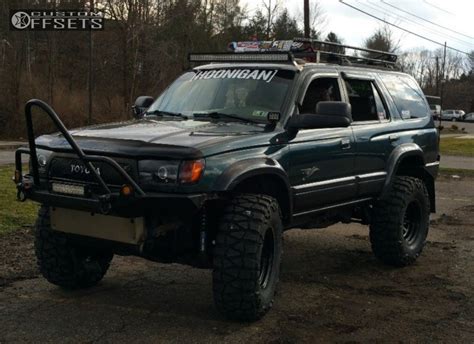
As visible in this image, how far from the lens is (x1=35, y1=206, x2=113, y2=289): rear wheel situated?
486 cm

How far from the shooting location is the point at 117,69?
34062 millimetres

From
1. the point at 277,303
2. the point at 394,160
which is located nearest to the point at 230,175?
the point at 277,303

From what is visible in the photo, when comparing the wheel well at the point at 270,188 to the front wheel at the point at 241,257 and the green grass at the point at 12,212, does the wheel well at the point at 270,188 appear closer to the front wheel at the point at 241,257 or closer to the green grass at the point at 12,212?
the front wheel at the point at 241,257

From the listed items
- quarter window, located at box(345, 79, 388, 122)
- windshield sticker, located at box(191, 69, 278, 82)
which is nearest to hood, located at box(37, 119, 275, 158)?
windshield sticker, located at box(191, 69, 278, 82)

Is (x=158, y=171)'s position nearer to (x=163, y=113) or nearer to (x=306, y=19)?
(x=163, y=113)

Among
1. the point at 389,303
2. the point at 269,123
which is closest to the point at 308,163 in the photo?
the point at 269,123

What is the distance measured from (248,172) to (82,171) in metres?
1.13

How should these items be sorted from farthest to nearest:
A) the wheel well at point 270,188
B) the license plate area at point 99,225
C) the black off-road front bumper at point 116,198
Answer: the wheel well at point 270,188
the license plate area at point 99,225
the black off-road front bumper at point 116,198

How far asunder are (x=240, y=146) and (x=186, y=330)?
4.40ft

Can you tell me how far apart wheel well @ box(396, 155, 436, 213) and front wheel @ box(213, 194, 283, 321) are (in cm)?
273

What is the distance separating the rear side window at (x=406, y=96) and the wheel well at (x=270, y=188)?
7.87 ft

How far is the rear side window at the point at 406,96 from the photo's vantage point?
21.7 ft

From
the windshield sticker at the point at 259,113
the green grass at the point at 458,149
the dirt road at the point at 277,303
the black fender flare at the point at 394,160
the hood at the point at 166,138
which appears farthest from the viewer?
the green grass at the point at 458,149

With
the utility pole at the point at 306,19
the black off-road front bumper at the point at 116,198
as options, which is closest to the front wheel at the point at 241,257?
the black off-road front bumper at the point at 116,198
